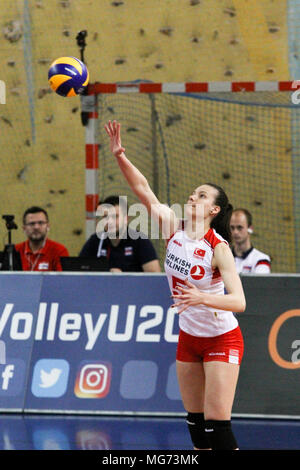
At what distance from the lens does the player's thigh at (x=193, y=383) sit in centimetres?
584

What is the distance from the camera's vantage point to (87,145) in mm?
10359

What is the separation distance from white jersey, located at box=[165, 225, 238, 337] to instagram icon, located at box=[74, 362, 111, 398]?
2.59m

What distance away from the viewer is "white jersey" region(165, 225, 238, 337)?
5.73 meters

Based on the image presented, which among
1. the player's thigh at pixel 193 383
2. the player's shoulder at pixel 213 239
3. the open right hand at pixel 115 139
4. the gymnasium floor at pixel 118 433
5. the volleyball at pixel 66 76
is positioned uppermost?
the volleyball at pixel 66 76

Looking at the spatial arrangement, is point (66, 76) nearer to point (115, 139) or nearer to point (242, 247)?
point (115, 139)

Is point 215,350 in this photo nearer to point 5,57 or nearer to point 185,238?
point 185,238

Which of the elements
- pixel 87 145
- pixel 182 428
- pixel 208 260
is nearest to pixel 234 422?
pixel 182 428

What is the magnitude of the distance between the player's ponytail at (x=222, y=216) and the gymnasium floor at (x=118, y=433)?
1.93 meters

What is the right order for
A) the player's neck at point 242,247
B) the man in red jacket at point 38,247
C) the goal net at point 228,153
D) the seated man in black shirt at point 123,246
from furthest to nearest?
1. the goal net at point 228,153
2. the man in red jacket at point 38,247
3. the player's neck at point 242,247
4. the seated man in black shirt at point 123,246

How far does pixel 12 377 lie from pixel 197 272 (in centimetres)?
339

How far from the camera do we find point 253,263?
30.2 ft

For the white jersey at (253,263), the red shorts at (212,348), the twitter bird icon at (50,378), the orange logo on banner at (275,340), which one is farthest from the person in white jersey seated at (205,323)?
the white jersey at (253,263)

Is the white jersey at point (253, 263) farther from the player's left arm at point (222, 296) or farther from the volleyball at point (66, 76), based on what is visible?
the player's left arm at point (222, 296)

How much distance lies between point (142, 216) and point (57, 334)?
3.51 metres
